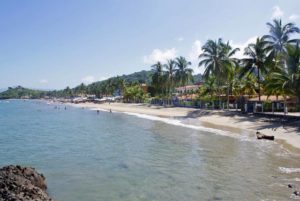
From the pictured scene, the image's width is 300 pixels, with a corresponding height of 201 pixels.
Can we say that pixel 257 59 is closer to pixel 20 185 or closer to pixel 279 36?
pixel 279 36

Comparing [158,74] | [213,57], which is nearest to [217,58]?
[213,57]

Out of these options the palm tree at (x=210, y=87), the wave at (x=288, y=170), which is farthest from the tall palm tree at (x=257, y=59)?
Answer: the wave at (x=288, y=170)

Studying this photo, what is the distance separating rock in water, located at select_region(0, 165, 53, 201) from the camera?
12677mm

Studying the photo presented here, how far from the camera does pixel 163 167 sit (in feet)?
68.7

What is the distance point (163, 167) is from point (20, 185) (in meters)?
9.15

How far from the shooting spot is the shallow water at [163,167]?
1563 centimetres

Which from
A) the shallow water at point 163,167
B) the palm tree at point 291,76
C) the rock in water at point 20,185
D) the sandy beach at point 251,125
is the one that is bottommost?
the shallow water at point 163,167

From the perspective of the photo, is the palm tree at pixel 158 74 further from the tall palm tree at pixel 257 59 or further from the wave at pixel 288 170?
the wave at pixel 288 170

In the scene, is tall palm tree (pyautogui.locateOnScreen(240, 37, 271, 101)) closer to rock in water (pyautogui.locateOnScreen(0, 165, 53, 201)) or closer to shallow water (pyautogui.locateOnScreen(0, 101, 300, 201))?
shallow water (pyautogui.locateOnScreen(0, 101, 300, 201))

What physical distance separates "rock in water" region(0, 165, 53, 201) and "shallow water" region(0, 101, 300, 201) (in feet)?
3.81

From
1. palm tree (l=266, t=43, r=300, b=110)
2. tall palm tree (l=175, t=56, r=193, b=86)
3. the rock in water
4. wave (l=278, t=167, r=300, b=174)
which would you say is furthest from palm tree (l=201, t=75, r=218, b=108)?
the rock in water

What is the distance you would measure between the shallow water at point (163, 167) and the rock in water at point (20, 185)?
45.7 inches

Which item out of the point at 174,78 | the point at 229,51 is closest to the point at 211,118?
the point at 229,51

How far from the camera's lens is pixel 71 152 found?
90.6 feet
